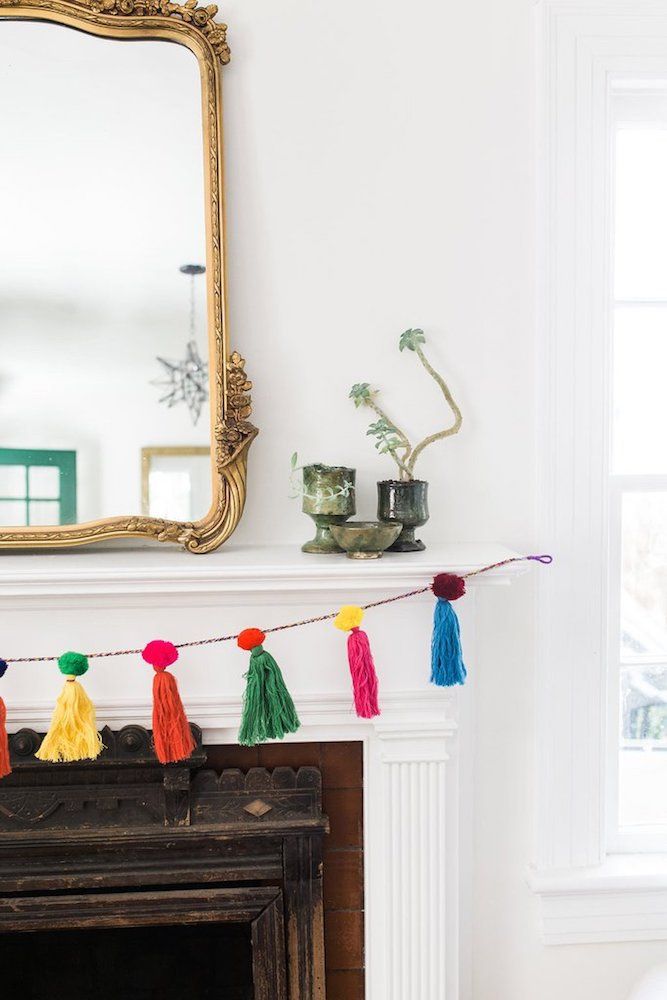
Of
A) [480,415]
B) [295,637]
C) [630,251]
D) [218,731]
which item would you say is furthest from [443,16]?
[218,731]

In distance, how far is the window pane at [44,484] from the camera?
1.33 meters

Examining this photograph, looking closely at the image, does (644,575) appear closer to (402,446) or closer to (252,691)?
(402,446)

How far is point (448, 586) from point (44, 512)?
2.38 feet

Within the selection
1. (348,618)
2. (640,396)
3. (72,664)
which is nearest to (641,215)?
(640,396)

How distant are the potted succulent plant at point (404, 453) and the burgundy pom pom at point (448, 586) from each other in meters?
0.12

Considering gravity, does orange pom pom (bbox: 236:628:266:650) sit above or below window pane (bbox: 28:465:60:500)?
below

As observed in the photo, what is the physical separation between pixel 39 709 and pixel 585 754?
3.41 ft

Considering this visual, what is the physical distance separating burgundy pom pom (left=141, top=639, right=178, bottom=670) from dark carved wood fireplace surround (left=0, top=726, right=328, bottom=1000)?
0.55 feet

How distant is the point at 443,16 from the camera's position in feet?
4.53

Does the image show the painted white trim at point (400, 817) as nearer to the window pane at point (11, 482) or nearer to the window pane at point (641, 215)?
the window pane at point (11, 482)

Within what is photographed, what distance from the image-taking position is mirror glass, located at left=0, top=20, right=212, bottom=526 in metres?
1.31

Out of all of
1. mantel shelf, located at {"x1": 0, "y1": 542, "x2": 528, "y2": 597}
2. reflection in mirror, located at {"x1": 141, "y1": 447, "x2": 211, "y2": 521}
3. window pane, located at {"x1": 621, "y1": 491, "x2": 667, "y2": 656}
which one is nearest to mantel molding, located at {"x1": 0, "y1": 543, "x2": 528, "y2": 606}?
mantel shelf, located at {"x1": 0, "y1": 542, "x2": 528, "y2": 597}

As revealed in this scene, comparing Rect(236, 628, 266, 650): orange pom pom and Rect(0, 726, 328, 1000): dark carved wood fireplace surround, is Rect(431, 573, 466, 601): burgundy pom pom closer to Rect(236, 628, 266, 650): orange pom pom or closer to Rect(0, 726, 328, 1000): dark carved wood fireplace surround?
Rect(236, 628, 266, 650): orange pom pom

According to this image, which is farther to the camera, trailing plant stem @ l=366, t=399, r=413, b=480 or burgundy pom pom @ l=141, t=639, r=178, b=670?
trailing plant stem @ l=366, t=399, r=413, b=480
